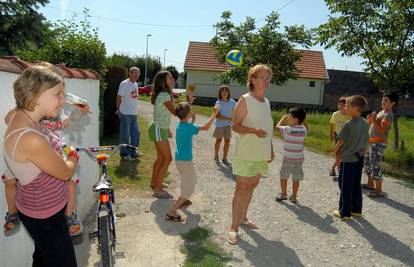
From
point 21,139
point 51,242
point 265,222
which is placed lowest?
point 265,222

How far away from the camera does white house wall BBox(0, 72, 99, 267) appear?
3.04 meters

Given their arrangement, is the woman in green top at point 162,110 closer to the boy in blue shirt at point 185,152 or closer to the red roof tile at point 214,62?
the boy in blue shirt at point 185,152

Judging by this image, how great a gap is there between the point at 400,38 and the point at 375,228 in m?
7.50

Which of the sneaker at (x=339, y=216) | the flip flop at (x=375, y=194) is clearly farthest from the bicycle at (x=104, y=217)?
the flip flop at (x=375, y=194)

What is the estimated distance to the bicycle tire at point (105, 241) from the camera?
3.53 meters

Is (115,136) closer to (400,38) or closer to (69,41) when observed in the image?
(69,41)

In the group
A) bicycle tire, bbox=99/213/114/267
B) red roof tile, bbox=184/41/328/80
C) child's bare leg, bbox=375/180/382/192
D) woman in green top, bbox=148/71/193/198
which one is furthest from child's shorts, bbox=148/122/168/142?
red roof tile, bbox=184/41/328/80

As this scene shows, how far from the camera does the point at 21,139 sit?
2.30 metres

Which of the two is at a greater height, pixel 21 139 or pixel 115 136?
pixel 21 139

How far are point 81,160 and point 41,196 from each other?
→ 2.74m

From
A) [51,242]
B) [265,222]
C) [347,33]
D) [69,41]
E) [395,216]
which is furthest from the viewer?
[347,33]

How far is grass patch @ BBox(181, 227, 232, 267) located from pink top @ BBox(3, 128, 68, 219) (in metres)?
2.04

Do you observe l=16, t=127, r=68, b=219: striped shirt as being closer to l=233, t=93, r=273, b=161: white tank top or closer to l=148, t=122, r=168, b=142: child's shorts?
l=233, t=93, r=273, b=161: white tank top

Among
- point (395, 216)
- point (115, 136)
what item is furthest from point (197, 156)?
point (395, 216)
